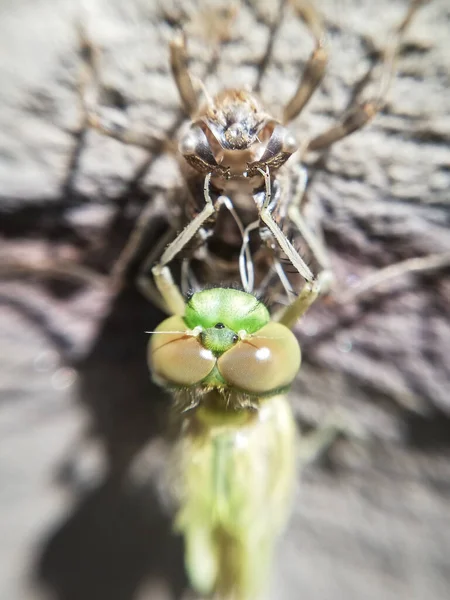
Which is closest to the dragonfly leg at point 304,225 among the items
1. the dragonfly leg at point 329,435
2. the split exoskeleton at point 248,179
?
the split exoskeleton at point 248,179

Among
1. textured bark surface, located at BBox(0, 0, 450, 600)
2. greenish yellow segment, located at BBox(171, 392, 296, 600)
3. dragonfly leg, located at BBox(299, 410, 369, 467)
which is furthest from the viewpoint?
dragonfly leg, located at BBox(299, 410, 369, 467)

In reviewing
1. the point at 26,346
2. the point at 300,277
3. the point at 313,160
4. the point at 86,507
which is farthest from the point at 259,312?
the point at 86,507

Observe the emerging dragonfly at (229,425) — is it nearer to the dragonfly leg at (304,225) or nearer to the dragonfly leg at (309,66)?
the dragonfly leg at (304,225)

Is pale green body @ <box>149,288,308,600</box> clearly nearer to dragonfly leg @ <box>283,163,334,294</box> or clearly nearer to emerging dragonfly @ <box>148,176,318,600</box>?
emerging dragonfly @ <box>148,176,318,600</box>

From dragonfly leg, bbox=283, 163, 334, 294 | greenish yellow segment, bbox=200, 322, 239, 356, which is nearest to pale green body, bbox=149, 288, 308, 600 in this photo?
greenish yellow segment, bbox=200, 322, 239, 356

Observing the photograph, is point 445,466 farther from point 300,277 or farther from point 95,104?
point 95,104

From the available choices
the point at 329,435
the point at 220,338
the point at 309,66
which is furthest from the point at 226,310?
the point at 329,435
